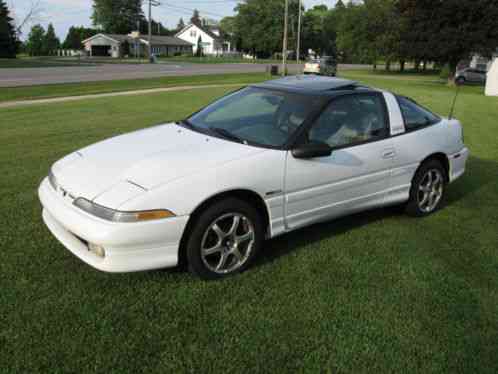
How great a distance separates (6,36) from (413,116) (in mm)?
57677

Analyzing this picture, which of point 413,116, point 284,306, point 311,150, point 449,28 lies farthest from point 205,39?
point 284,306

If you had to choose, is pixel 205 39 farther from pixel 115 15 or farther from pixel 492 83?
pixel 492 83

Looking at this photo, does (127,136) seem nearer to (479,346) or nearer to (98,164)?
(98,164)

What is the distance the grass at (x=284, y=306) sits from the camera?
2.72 meters

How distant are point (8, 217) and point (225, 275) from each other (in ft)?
8.22

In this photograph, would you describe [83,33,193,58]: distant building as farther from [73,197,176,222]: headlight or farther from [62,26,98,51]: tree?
[73,197,176,222]: headlight

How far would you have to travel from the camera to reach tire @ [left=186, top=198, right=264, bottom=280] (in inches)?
132

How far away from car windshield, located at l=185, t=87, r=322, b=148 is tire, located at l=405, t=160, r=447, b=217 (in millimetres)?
1633

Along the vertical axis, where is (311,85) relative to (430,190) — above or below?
above

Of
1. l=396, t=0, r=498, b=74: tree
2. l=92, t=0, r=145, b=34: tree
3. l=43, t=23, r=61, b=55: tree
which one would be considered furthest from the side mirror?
l=92, t=0, r=145, b=34: tree

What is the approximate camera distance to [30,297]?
10.6 ft

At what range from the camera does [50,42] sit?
240 ft

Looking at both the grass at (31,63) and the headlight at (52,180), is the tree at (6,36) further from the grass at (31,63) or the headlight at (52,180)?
the headlight at (52,180)

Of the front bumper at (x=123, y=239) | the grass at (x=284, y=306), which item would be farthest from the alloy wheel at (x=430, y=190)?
the front bumper at (x=123, y=239)
